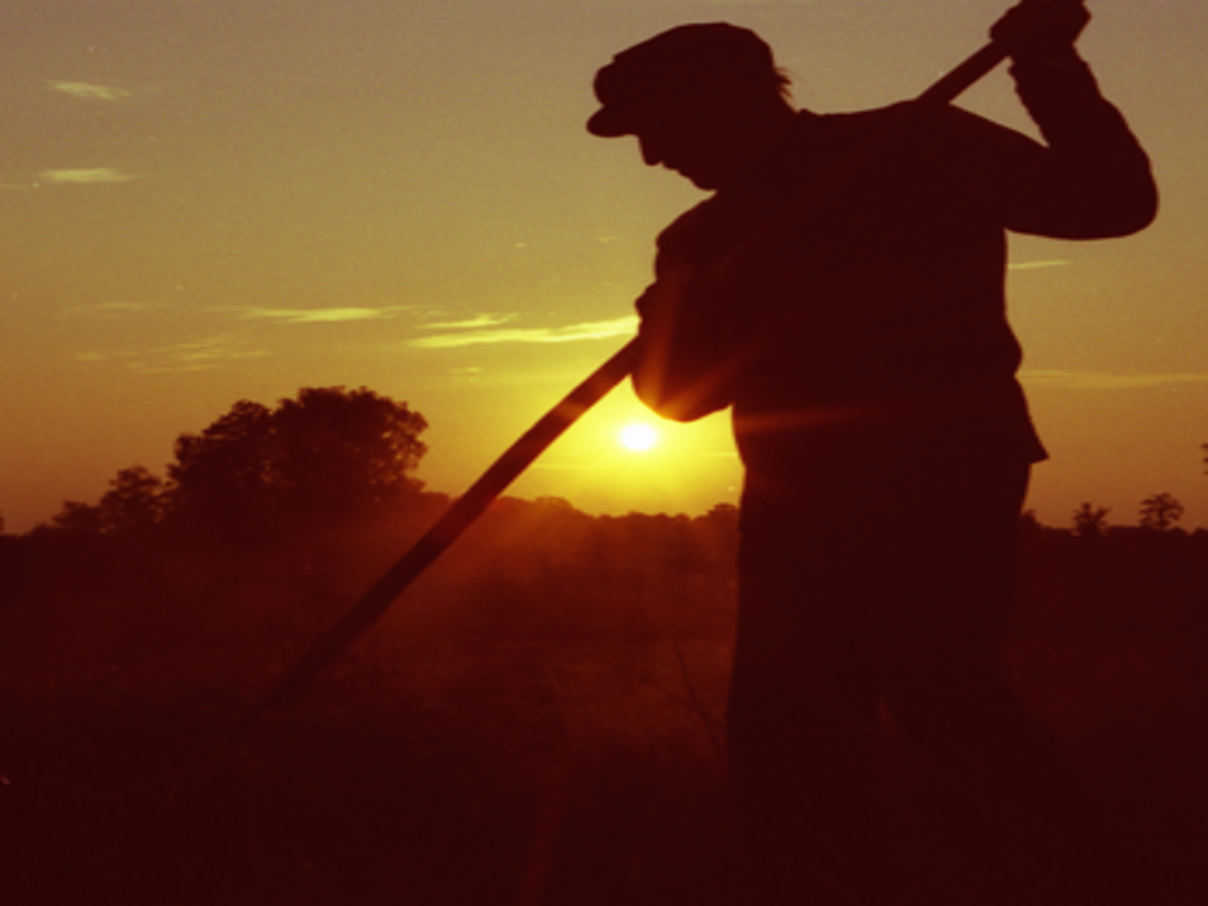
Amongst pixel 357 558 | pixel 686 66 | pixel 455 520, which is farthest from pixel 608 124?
pixel 357 558

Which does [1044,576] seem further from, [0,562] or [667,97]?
[0,562]

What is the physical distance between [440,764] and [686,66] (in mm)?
2117

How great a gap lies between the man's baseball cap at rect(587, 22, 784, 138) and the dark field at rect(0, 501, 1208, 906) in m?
1.72

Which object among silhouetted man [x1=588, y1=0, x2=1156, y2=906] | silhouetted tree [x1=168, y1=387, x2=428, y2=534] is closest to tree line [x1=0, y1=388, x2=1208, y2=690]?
silhouetted tree [x1=168, y1=387, x2=428, y2=534]

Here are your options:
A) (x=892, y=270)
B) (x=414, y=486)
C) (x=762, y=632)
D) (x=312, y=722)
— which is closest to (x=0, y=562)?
(x=414, y=486)

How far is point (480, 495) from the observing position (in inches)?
120

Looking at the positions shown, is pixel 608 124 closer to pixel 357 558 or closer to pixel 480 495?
pixel 480 495

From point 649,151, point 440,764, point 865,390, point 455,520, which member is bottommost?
point 440,764

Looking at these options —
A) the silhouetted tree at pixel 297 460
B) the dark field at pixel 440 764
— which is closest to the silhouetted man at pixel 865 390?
the dark field at pixel 440 764

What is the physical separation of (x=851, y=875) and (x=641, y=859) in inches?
28.1

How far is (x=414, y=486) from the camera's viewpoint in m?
7.68

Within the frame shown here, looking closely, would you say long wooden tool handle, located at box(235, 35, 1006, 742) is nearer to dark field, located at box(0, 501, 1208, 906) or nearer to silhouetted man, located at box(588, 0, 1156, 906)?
silhouetted man, located at box(588, 0, 1156, 906)

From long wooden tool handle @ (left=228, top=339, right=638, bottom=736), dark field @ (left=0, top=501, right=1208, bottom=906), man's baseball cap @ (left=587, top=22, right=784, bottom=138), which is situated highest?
man's baseball cap @ (left=587, top=22, right=784, bottom=138)

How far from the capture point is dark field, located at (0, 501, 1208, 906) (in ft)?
10.0
